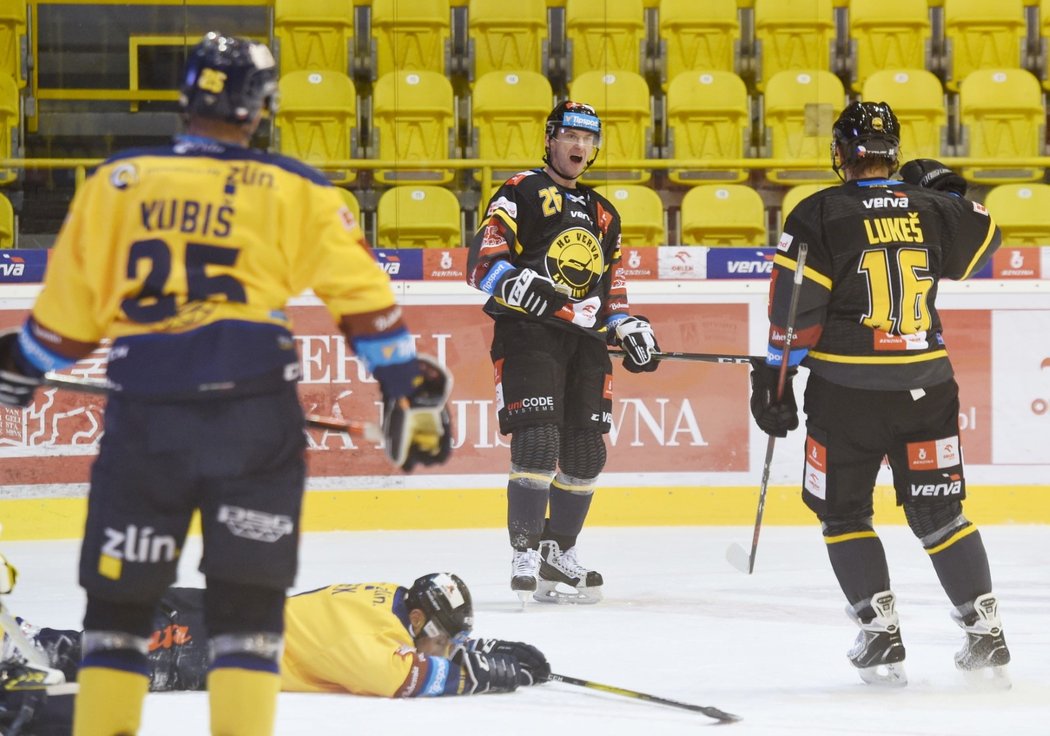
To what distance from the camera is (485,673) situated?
3428mm

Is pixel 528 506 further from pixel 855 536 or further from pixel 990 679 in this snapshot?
pixel 990 679

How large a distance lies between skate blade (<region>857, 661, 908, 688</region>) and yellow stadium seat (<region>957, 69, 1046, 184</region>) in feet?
16.6

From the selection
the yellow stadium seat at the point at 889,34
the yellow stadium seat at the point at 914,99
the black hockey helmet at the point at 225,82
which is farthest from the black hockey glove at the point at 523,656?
the yellow stadium seat at the point at 889,34

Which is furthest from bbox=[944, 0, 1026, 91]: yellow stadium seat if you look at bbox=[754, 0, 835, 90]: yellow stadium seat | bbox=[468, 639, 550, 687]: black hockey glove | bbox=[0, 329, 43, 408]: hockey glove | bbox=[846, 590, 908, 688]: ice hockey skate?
bbox=[0, 329, 43, 408]: hockey glove

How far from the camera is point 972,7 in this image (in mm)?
8633

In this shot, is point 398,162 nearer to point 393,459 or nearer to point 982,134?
point 982,134

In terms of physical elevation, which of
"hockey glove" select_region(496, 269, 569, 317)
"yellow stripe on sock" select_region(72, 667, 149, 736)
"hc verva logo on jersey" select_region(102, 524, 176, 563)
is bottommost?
"yellow stripe on sock" select_region(72, 667, 149, 736)

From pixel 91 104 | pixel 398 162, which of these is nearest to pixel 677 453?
pixel 398 162

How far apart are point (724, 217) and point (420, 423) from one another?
5525 millimetres

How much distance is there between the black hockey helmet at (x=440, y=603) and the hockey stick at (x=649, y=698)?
0.26 m

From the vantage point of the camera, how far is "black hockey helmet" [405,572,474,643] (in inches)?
135

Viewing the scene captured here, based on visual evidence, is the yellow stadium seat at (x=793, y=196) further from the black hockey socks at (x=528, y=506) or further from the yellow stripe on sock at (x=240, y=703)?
the yellow stripe on sock at (x=240, y=703)

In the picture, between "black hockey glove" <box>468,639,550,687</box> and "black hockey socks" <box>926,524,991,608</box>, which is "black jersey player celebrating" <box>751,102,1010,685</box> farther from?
"black hockey glove" <box>468,639,550,687</box>

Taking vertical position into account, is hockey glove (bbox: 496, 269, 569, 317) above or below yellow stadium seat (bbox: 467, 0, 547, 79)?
below
